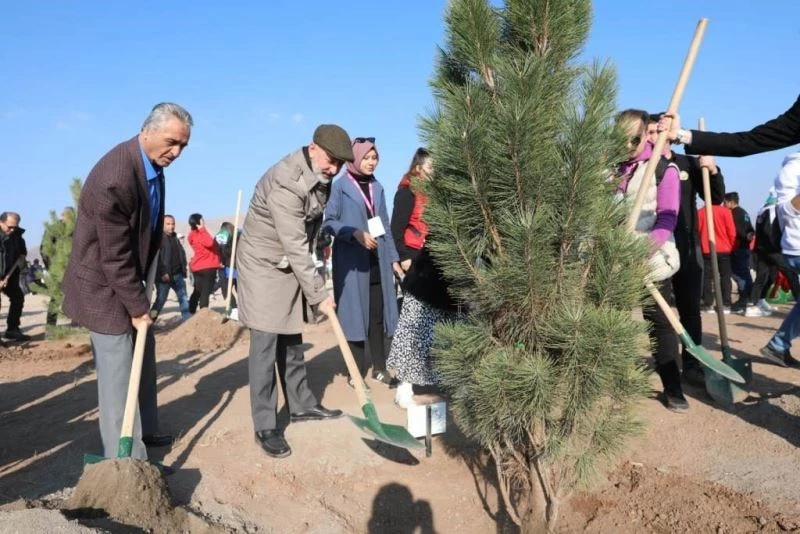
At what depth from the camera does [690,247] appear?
15.0ft

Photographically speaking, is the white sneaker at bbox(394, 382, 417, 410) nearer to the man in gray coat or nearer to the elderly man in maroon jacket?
the man in gray coat

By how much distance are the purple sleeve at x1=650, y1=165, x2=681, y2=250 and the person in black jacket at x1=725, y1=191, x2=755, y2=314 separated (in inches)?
261

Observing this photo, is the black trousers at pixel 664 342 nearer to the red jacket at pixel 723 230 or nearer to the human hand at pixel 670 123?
the human hand at pixel 670 123

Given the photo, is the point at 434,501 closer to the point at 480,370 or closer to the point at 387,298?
the point at 480,370

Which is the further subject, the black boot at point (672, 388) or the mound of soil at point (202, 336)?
the mound of soil at point (202, 336)

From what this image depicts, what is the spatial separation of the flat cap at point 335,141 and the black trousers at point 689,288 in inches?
102

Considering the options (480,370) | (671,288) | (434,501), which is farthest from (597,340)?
(671,288)

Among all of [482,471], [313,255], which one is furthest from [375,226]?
[482,471]

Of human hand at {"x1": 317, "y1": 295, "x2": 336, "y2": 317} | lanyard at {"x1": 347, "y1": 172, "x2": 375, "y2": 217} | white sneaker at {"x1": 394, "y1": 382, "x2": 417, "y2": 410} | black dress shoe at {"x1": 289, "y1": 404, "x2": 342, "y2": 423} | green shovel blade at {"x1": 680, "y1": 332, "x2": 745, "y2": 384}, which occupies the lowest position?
black dress shoe at {"x1": 289, "y1": 404, "x2": 342, "y2": 423}

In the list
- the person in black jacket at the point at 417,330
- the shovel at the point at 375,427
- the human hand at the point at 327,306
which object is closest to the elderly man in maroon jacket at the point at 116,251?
the human hand at the point at 327,306

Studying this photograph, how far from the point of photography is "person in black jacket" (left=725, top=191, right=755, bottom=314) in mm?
9898

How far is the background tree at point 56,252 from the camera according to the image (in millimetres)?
9008

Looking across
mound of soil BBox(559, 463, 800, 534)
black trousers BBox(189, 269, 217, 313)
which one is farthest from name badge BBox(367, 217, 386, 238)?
black trousers BBox(189, 269, 217, 313)

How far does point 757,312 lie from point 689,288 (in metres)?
5.67
